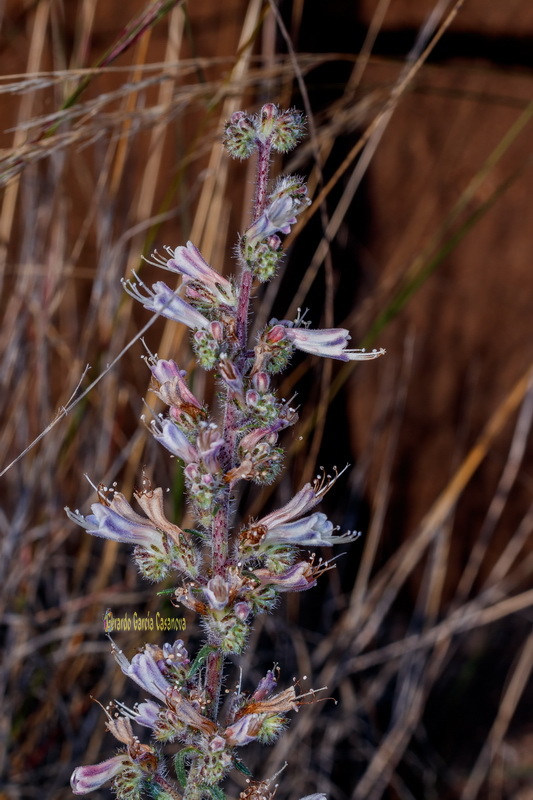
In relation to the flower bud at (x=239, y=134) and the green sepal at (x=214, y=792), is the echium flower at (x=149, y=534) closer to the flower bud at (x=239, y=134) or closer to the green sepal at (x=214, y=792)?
the green sepal at (x=214, y=792)

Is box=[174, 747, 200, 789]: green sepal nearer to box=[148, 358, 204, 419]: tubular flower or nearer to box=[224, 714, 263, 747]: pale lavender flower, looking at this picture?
box=[224, 714, 263, 747]: pale lavender flower

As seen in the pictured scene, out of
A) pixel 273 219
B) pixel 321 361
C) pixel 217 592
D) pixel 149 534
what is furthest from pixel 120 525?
pixel 321 361

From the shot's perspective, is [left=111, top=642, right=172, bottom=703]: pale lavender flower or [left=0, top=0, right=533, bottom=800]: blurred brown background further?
[left=0, top=0, right=533, bottom=800]: blurred brown background

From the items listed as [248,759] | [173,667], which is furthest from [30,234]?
[248,759]

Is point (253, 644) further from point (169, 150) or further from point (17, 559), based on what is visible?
point (169, 150)

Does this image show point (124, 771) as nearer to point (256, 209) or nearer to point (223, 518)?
point (223, 518)

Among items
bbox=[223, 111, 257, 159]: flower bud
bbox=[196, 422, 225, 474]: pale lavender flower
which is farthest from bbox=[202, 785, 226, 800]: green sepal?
bbox=[223, 111, 257, 159]: flower bud

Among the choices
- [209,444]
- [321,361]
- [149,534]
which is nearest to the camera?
[209,444]

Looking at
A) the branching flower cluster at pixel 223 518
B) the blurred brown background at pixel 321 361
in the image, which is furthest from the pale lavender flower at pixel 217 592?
the blurred brown background at pixel 321 361
